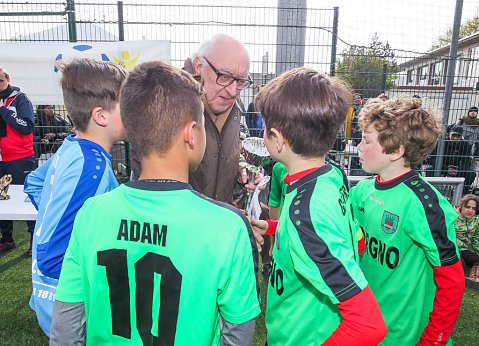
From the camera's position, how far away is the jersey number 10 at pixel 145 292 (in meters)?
0.92

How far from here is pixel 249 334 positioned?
979mm

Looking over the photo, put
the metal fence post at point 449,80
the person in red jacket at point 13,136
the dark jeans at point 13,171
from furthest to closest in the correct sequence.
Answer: the metal fence post at point 449,80 → the dark jeans at point 13,171 → the person in red jacket at point 13,136

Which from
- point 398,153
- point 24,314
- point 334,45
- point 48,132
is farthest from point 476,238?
point 48,132

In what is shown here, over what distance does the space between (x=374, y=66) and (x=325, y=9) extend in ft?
3.92

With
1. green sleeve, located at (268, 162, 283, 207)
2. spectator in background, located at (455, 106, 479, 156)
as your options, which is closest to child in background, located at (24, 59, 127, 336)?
green sleeve, located at (268, 162, 283, 207)

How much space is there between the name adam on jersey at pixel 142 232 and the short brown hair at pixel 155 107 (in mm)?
224

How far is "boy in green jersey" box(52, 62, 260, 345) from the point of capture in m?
0.90

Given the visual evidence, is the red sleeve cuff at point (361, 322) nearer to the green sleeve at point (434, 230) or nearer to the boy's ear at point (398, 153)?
the green sleeve at point (434, 230)

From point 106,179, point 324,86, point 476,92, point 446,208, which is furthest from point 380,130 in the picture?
point 476,92

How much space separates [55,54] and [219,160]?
13.1 ft

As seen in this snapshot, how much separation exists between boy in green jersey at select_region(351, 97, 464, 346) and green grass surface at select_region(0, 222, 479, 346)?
133 cm

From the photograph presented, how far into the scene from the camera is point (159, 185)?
0.92 meters

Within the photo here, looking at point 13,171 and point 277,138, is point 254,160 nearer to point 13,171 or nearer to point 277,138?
point 277,138

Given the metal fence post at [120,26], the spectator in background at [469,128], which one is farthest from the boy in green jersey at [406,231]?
the spectator in background at [469,128]
